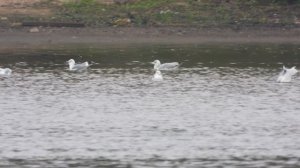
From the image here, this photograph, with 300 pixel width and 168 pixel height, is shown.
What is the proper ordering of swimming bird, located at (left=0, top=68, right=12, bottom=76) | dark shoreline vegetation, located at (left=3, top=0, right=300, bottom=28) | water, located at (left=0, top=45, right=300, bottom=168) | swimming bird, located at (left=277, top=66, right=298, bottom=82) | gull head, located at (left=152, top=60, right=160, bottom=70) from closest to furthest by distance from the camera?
water, located at (left=0, top=45, right=300, bottom=168) → swimming bird, located at (left=277, top=66, right=298, bottom=82) → swimming bird, located at (left=0, top=68, right=12, bottom=76) → gull head, located at (left=152, top=60, right=160, bottom=70) → dark shoreline vegetation, located at (left=3, top=0, right=300, bottom=28)

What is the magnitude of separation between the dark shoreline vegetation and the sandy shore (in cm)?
40

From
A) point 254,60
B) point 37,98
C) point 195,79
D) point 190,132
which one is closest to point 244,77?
point 195,79

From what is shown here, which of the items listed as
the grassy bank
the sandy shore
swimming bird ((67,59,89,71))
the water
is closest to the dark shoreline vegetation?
the grassy bank

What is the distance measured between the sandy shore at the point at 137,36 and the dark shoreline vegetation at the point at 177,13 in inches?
15.9

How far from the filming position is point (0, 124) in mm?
19828

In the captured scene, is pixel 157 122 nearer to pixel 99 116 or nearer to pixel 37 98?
pixel 99 116

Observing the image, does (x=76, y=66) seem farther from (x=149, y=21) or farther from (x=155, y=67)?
(x=149, y=21)

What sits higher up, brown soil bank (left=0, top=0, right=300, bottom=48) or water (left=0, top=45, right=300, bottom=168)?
brown soil bank (left=0, top=0, right=300, bottom=48)

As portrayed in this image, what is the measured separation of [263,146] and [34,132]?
13.1 ft

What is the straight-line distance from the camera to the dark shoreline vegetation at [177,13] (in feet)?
114

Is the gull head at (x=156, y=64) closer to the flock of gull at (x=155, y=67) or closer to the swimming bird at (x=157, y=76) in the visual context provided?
the flock of gull at (x=155, y=67)

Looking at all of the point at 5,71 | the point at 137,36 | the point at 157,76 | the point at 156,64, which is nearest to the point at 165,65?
the point at 156,64

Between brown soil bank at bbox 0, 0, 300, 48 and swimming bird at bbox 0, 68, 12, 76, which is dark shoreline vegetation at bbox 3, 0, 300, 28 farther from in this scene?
swimming bird at bbox 0, 68, 12, 76

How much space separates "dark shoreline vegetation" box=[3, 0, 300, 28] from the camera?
1369 inches
